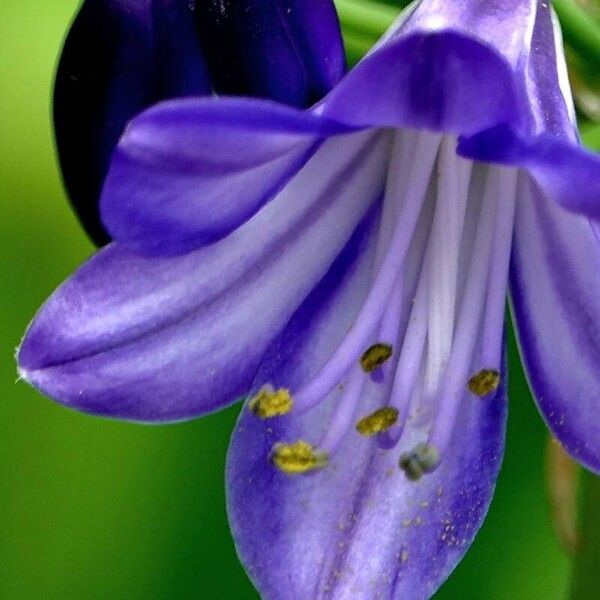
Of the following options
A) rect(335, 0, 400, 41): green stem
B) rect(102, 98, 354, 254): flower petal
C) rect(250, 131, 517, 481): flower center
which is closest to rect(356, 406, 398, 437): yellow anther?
rect(250, 131, 517, 481): flower center

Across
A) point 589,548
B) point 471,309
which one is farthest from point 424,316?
point 589,548

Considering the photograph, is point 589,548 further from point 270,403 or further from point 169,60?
point 169,60

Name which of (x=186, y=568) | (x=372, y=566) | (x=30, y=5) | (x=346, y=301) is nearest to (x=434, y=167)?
(x=346, y=301)

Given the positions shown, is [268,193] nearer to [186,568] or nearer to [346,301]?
[346,301]

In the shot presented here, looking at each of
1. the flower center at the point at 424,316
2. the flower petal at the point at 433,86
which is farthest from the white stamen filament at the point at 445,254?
the flower petal at the point at 433,86

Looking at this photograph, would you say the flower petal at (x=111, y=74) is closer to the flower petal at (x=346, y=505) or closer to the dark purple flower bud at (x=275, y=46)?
the dark purple flower bud at (x=275, y=46)
